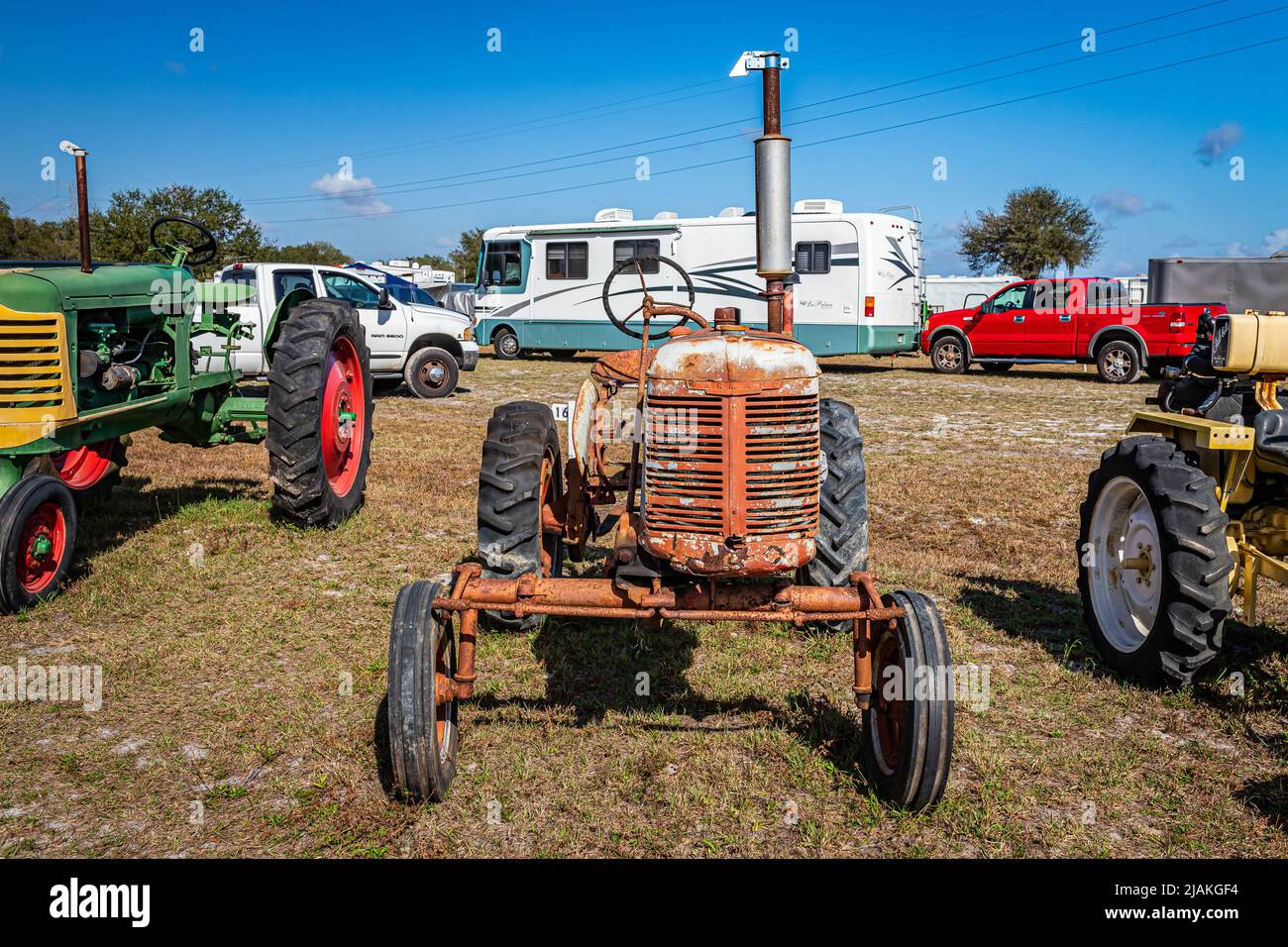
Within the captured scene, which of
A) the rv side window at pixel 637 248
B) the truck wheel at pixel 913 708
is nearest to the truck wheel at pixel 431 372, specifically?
the rv side window at pixel 637 248

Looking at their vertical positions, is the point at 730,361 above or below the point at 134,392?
above

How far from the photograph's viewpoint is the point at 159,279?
6340 millimetres

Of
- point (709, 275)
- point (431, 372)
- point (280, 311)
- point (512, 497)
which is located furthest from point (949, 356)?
point (512, 497)

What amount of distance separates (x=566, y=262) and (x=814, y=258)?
5.26 metres

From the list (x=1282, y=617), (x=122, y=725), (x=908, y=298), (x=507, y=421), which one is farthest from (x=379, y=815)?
(x=908, y=298)

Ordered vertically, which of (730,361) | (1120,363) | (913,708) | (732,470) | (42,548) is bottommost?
(913,708)

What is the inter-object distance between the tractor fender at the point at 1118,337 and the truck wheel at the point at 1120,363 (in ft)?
0.25

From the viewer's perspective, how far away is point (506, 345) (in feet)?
71.4

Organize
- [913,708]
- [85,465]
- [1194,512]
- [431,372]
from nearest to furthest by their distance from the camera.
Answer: [913,708]
[1194,512]
[85,465]
[431,372]

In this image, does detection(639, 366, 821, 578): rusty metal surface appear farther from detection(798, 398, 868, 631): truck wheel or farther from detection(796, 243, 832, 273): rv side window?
detection(796, 243, 832, 273): rv side window

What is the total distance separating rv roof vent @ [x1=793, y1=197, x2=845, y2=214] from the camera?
18.2 metres

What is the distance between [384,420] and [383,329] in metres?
2.55

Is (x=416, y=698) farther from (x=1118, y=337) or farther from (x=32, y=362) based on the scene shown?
(x=1118, y=337)

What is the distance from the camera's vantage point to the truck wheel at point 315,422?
5.95 metres
